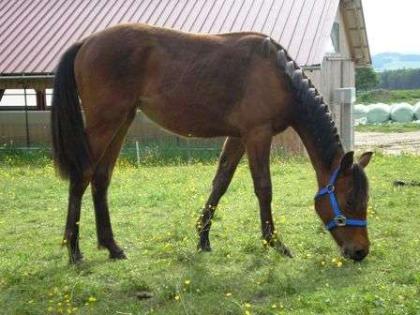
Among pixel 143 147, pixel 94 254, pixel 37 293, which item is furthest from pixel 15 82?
pixel 37 293

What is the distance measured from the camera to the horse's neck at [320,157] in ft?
17.6

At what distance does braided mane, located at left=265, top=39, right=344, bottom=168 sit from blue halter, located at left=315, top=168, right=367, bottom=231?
0.21m

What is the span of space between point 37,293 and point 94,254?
1195mm

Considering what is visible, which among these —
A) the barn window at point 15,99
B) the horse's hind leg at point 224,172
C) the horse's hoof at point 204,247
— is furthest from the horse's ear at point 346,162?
the barn window at point 15,99

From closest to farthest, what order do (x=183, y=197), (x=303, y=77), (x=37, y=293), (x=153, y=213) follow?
(x=37, y=293)
(x=303, y=77)
(x=153, y=213)
(x=183, y=197)

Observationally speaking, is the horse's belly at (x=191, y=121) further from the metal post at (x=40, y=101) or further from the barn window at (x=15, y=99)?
the barn window at (x=15, y=99)

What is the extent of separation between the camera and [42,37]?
698 inches

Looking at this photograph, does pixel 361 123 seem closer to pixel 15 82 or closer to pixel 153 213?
pixel 15 82

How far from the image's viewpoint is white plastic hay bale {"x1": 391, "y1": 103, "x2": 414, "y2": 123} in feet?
94.3

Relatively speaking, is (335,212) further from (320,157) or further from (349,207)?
(320,157)

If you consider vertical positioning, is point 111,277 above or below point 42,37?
below

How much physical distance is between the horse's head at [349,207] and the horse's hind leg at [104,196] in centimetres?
206

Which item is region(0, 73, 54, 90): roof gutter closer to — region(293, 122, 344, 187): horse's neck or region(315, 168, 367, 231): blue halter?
region(293, 122, 344, 187): horse's neck

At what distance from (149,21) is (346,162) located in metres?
13.7
